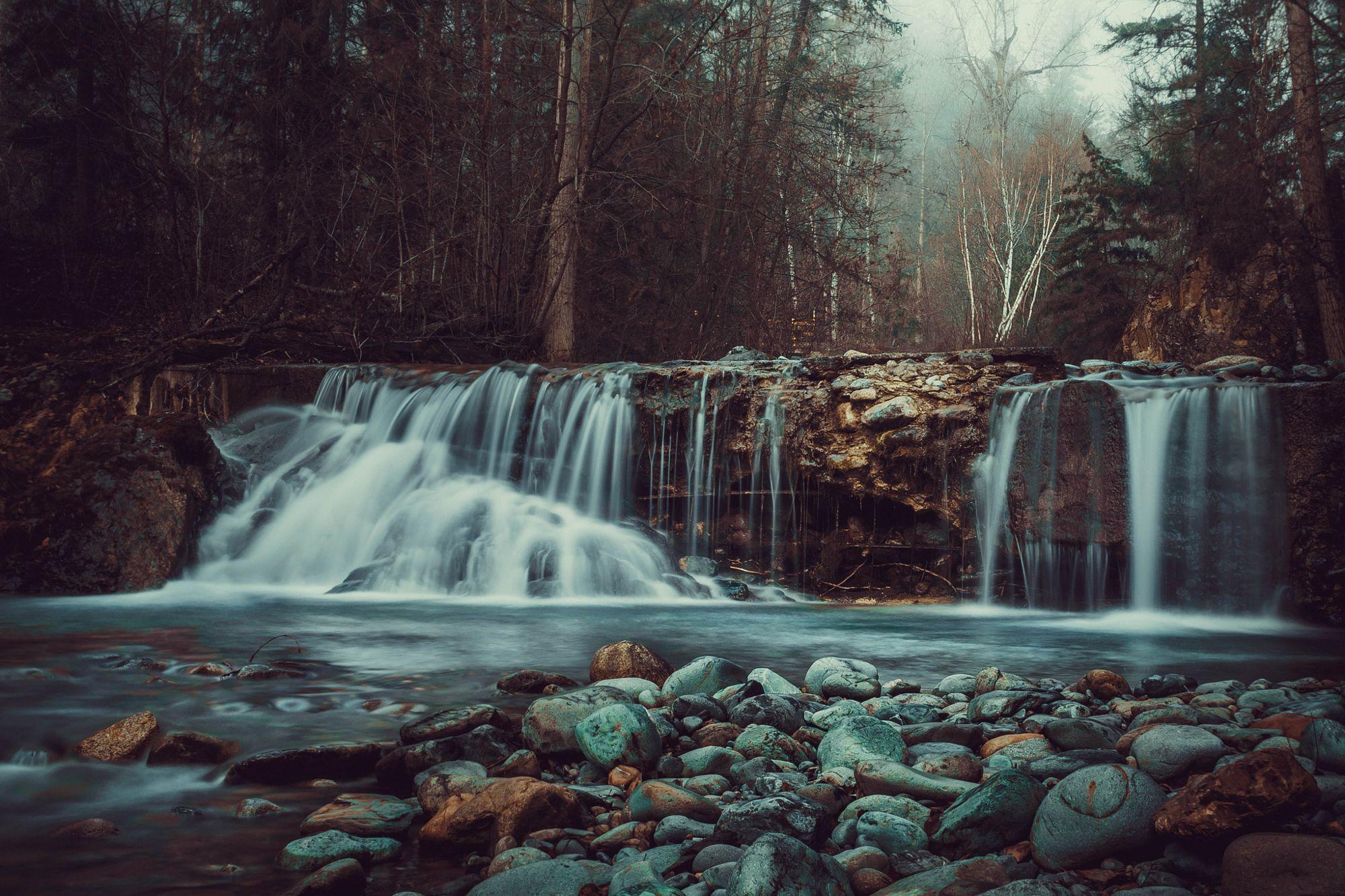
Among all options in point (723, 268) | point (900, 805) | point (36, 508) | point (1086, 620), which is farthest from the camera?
point (723, 268)

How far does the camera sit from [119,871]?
7.04 feet

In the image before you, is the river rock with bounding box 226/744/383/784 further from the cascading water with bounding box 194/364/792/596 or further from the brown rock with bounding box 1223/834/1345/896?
the cascading water with bounding box 194/364/792/596

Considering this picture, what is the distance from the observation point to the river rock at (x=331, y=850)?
2.15 metres

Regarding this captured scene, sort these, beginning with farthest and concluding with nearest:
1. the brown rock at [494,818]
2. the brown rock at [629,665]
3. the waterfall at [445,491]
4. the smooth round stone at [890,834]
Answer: the waterfall at [445,491], the brown rock at [629,665], the brown rock at [494,818], the smooth round stone at [890,834]

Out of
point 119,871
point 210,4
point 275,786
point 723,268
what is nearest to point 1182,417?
point 275,786

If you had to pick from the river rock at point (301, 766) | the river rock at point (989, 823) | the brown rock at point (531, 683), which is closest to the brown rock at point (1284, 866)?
the river rock at point (989, 823)

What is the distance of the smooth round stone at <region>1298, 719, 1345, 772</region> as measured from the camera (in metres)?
2.35

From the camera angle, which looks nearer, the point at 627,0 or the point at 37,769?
the point at 37,769

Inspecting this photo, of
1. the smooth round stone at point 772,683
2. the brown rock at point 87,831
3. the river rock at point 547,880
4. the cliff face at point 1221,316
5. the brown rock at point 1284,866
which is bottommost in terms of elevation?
the brown rock at point 87,831

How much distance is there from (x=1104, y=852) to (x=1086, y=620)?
15.8 feet

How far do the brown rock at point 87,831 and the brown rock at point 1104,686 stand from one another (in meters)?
3.39

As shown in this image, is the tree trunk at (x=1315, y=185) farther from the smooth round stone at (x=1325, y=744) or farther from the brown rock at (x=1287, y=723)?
the smooth round stone at (x=1325, y=744)

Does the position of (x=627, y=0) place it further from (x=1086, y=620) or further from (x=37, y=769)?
(x=37, y=769)

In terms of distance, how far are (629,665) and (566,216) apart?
8.38 meters
